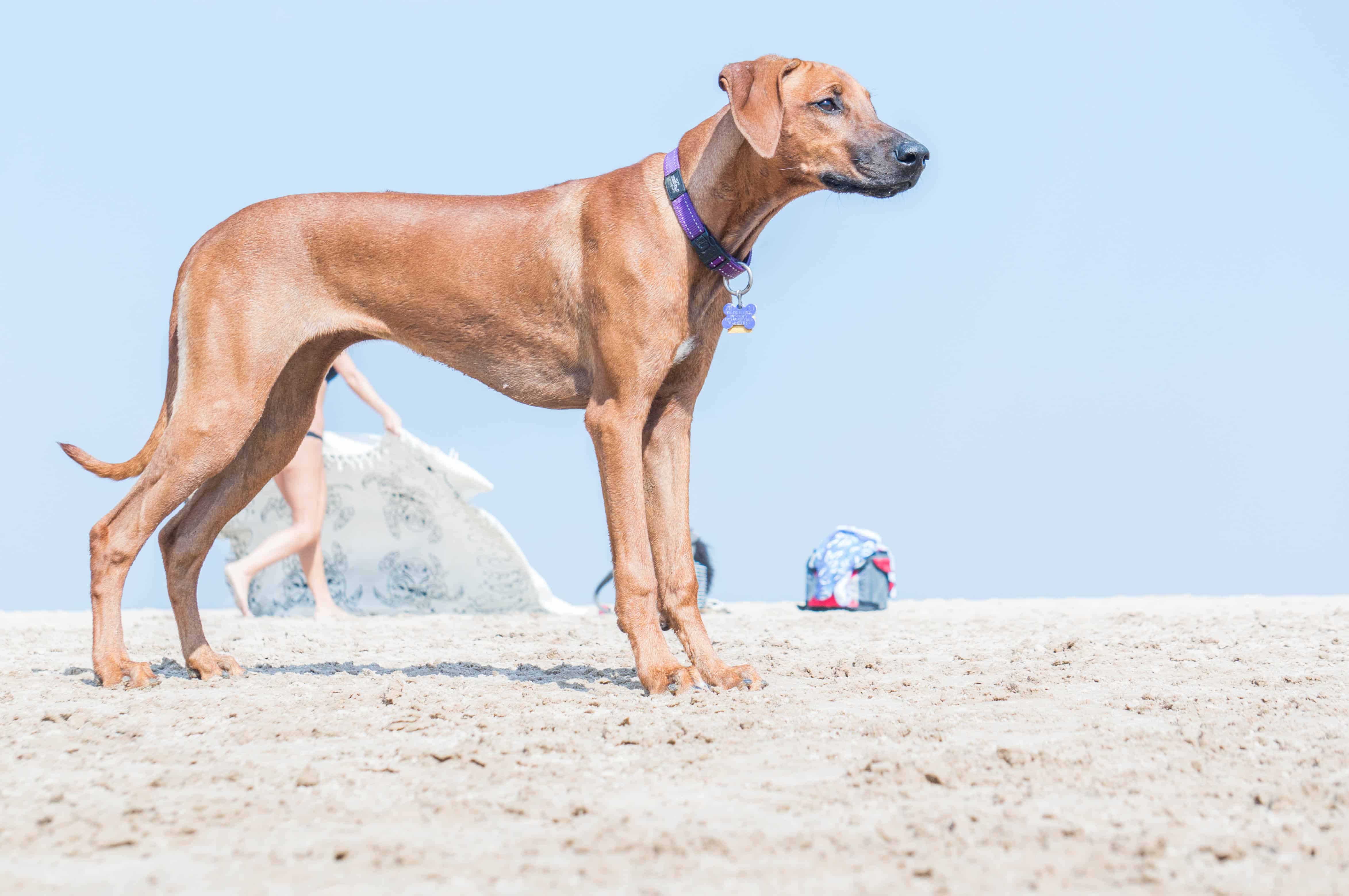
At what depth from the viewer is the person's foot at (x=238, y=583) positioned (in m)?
7.41

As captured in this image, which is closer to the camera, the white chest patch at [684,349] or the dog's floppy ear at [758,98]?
the dog's floppy ear at [758,98]

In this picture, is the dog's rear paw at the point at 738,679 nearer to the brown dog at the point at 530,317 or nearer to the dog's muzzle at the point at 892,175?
the brown dog at the point at 530,317

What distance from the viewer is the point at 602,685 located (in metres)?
3.78

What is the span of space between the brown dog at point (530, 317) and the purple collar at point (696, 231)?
0.03 m

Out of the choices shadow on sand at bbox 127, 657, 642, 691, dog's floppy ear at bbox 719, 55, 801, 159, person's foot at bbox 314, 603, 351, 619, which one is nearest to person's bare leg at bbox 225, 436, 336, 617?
person's foot at bbox 314, 603, 351, 619

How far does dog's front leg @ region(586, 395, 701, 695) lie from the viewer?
11.5 ft

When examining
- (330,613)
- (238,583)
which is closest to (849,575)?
(330,613)

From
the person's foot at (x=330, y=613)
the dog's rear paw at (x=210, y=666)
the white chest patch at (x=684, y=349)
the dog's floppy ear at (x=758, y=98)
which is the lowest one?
the person's foot at (x=330, y=613)

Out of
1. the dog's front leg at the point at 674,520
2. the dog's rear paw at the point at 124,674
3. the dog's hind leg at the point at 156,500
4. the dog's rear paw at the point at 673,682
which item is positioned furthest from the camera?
the dog's hind leg at the point at 156,500

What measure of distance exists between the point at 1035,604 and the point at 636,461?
5783 millimetres

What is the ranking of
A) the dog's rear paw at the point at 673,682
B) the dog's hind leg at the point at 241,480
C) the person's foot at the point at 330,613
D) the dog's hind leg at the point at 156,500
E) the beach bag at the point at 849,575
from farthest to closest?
1. the beach bag at the point at 849,575
2. the person's foot at the point at 330,613
3. the dog's hind leg at the point at 241,480
4. the dog's hind leg at the point at 156,500
5. the dog's rear paw at the point at 673,682

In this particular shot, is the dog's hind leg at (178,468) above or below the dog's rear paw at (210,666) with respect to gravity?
above

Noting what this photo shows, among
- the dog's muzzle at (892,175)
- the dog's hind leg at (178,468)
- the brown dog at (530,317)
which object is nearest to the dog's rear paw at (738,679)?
the brown dog at (530,317)

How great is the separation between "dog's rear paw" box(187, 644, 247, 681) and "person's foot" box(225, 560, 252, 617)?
343 centimetres
